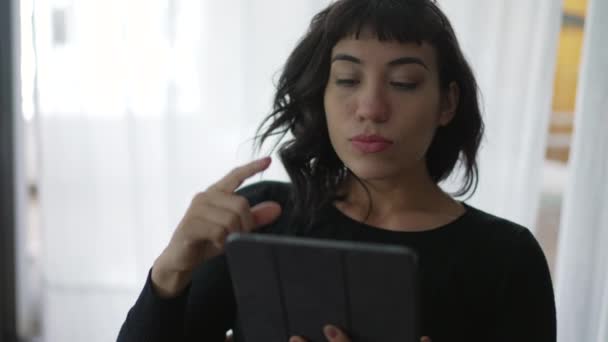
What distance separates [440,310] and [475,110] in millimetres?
285

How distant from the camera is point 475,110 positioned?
885mm

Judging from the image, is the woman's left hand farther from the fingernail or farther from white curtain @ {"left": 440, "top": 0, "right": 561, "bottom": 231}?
white curtain @ {"left": 440, "top": 0, "right": 561, "bottom": 231}

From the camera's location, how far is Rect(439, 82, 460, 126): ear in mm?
840

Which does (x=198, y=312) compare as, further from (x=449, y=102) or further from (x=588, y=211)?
(x=588, y=211)

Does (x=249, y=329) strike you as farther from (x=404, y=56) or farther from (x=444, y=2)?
(x=444, y=2)

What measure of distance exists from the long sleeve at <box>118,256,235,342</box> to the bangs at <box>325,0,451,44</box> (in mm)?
363

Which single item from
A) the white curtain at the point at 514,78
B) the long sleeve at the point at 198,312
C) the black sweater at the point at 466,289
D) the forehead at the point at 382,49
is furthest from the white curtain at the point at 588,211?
the long sleeve at the point at 198,312

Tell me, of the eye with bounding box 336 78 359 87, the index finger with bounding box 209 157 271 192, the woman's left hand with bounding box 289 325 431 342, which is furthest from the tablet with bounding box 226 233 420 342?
the eye with bounding box 336 78 359 87

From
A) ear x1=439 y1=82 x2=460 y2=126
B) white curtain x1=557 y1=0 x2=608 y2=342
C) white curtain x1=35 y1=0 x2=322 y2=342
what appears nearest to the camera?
ear x1=439 y1=82 x2=460 y2=126

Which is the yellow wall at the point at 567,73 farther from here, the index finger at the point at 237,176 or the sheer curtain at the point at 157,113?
the index finger at the point at 237,176

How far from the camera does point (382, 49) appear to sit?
77cm

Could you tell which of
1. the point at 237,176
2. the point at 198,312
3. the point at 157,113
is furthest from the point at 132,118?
the point at 237,176

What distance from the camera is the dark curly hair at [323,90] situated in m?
0.79

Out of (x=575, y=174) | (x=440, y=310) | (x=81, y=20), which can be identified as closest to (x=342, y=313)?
(x=440, y=310)
